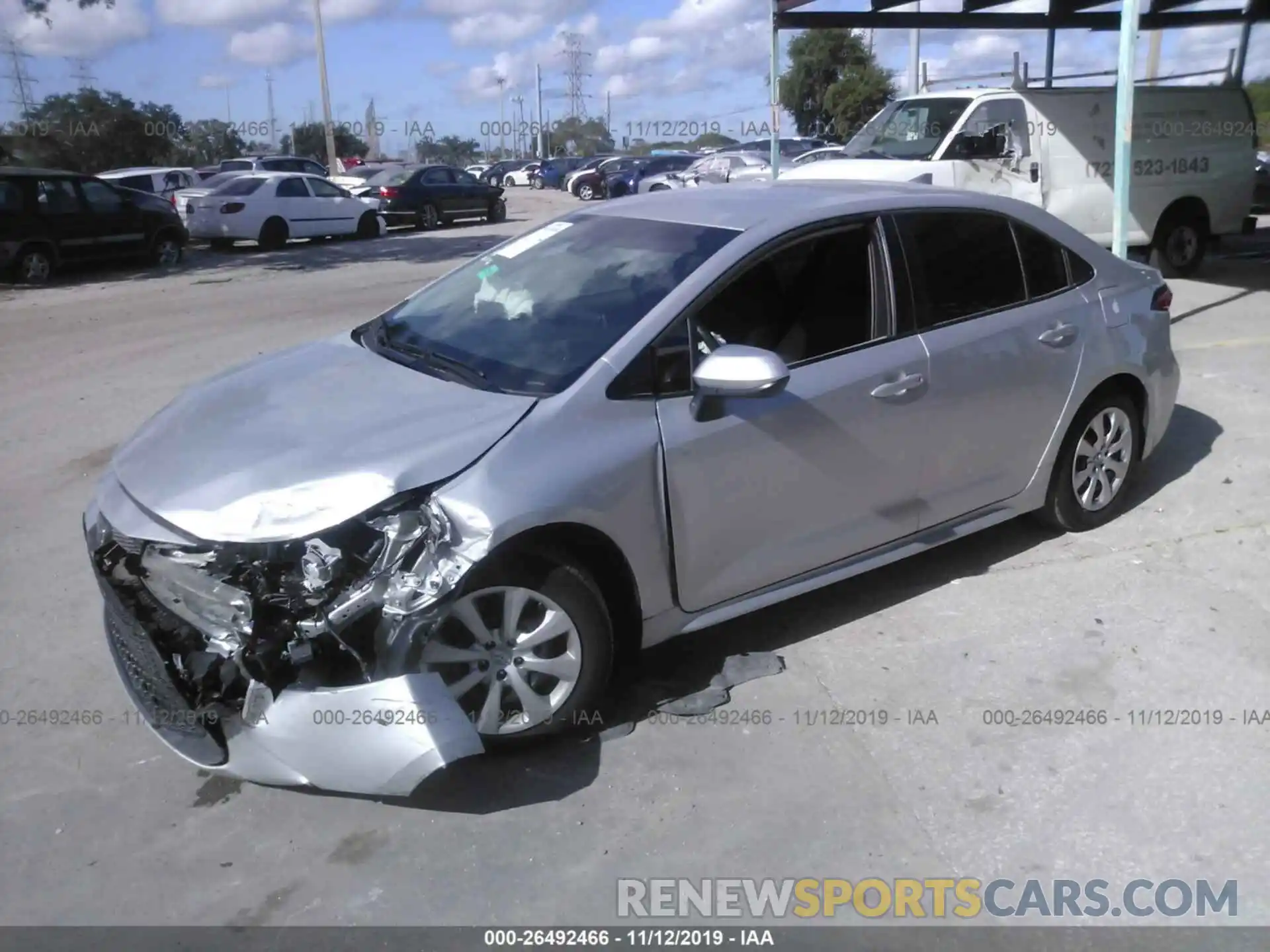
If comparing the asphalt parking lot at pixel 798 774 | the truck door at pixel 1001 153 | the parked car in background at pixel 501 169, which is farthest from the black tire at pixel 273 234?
the parked car in background at pixel 501 169

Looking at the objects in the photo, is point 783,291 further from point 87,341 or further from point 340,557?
point 87,341

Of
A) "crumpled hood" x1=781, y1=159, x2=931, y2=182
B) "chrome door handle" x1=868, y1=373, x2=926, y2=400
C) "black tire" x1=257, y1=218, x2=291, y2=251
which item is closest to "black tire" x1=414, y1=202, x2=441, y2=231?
"black tire" x1=257, y1=218, x2=291, y2=251

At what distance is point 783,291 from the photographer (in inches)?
163

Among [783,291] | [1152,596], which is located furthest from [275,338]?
[1152,596]

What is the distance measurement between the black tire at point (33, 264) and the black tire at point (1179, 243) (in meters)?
14.7

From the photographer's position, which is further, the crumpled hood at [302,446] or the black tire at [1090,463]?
the black tire at [1090,463]

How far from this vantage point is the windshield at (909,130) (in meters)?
12.6

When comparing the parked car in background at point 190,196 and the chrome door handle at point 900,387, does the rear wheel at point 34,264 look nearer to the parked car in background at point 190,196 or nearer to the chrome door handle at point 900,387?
the parked car in background at point 190,196

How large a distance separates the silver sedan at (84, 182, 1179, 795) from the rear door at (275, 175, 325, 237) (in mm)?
17374

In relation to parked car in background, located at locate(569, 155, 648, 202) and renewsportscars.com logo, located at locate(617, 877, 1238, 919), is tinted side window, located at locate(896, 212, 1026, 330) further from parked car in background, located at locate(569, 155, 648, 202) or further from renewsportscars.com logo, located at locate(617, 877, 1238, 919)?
parked car in background, located at locate(569, 155, 648, 202)

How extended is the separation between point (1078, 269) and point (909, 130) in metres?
8.64

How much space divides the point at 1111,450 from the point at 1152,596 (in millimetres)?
846

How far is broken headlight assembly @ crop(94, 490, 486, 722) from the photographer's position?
10.4ft

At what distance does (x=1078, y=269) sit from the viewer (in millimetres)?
5020
